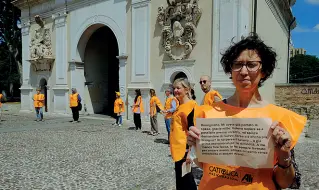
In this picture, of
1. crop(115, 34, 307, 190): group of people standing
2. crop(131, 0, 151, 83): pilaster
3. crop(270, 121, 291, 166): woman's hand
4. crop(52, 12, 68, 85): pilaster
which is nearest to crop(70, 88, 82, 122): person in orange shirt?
crop(131, 0, 151, 83): pilaster

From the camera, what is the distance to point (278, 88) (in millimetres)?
14875

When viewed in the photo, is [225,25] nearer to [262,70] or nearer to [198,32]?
[198,32]

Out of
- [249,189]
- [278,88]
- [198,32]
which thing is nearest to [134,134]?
[198,32]

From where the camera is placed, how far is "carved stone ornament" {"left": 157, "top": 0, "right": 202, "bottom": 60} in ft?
40.8

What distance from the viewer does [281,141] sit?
Answer: 4.63 feet

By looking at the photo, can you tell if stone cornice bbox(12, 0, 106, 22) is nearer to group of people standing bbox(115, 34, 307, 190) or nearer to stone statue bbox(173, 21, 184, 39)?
stone statue bbox(173, 21, 184, 39)

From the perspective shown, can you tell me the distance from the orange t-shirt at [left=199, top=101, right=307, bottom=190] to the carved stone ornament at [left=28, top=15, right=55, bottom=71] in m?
19.2

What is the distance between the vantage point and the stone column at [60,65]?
60.2 ft

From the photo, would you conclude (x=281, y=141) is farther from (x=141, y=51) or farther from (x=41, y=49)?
(x=41, y=49)

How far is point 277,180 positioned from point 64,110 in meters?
18.3

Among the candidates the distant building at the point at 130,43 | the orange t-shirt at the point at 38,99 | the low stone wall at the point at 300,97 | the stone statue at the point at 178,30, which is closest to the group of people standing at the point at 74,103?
the orange t-shirt at the point at 38,99

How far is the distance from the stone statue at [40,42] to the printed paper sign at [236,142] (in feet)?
64.2

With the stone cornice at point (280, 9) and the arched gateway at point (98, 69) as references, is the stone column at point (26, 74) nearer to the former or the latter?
the arched gateway at point (98, 69)

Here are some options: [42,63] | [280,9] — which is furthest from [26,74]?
[280,9]
